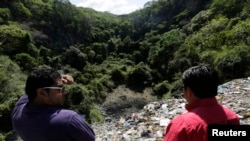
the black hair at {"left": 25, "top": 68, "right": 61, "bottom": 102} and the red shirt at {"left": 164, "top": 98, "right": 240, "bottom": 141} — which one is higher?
the black hair at {"left": 25, "top": 68, "right": 61, "bottom": 102}

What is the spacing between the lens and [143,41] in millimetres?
47844

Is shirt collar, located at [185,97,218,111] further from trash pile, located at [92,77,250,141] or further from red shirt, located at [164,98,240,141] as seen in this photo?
trash pile, located at [92,77,250,141]

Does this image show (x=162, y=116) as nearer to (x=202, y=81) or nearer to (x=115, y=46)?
(x=202, y=81)

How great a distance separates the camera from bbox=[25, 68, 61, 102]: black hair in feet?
6.18

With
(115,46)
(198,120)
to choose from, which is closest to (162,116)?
(198,120)

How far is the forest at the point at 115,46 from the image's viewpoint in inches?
738

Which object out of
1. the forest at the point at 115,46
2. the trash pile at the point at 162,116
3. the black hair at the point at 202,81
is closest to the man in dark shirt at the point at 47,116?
the black hair at the point at 202,81

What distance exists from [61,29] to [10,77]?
80.3 ft

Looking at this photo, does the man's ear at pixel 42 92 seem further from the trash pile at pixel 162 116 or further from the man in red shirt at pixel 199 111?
the trash pile at pixel 162 116

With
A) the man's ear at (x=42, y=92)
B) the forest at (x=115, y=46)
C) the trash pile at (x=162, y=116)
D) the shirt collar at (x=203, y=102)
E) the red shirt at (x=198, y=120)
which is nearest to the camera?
the red shirt at (x=198, y=120)

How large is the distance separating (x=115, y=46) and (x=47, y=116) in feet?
150

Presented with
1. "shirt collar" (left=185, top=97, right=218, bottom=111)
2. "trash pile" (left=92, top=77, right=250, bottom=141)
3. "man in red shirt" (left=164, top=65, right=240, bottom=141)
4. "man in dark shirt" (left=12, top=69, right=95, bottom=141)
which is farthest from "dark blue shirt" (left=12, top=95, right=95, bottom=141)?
"trash pile" (left=92, top=77, right=250, bottom=141)

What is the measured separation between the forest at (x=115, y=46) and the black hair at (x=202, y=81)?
12.4 meters

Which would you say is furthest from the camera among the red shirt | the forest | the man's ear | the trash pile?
the forest
